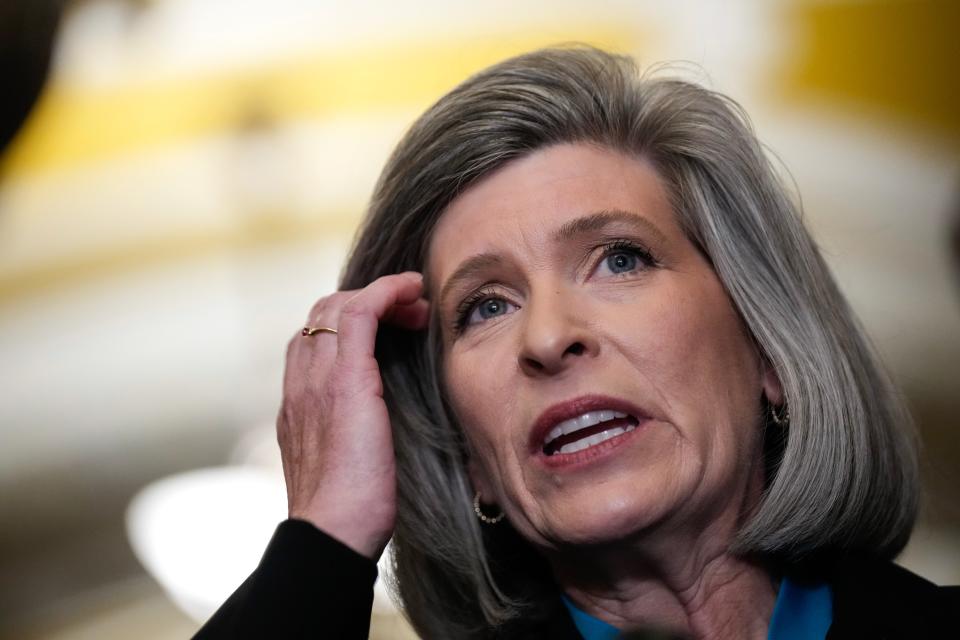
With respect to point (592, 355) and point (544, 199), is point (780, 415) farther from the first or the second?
point (544, 199)

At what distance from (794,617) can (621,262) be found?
2.09 feet

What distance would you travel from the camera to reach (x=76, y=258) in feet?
11.7

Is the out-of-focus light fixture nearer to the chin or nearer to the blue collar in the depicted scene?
the blue collar

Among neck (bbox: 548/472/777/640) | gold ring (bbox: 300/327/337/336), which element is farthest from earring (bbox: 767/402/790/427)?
gold ring (bbox: 300/327/337/336)

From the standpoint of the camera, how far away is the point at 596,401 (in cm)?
168

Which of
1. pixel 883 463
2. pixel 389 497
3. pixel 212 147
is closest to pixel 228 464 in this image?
pixel 212 147

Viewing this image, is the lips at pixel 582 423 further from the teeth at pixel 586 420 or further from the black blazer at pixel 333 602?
the black blazer at pixel 333 602

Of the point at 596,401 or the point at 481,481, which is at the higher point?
the point at 596,401

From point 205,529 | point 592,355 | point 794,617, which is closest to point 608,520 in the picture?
point 592,355

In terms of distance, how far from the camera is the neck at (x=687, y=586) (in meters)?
1.80

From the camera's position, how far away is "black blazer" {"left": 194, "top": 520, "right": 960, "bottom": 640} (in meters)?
1.55

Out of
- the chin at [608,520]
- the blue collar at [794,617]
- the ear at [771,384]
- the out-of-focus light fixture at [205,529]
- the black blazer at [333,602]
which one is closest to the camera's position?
the black blazer at [333,602]

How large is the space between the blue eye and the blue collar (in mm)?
575

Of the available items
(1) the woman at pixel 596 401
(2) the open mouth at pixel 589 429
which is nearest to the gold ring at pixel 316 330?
(1) the woman at pixel 596 401
